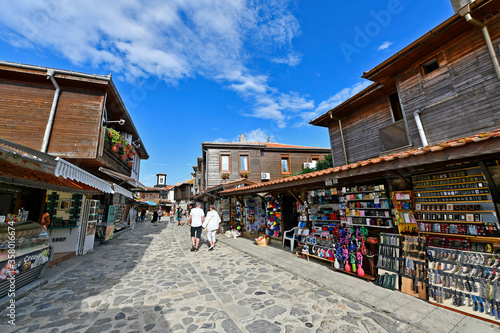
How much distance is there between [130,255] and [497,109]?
13.2 metres

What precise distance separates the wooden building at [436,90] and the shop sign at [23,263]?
38.1 ft

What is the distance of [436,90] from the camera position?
6715 mm

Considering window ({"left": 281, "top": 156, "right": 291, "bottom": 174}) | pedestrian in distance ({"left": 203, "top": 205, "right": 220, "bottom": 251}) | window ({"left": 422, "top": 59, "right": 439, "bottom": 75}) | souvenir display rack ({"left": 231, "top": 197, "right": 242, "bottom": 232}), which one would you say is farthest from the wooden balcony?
window ({"left": 281, "top": 156, "right": 291, "bottom": 174})

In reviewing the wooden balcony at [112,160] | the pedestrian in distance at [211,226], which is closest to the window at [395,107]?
the pedestrian in distance at [211,226]

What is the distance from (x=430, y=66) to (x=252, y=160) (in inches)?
588

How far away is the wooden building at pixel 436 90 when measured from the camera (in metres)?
5.61

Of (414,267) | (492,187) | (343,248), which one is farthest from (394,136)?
(414,267)

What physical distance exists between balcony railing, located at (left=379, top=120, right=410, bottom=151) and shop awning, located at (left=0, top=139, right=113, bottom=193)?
10470mm

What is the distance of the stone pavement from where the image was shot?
10.7ft

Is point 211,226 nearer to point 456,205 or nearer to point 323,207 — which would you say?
point 323,207

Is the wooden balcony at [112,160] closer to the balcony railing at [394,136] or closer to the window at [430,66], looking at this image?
the balcony railing at [394,136]

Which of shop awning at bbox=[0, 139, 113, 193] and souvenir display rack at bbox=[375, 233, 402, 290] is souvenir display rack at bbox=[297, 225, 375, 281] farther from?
shop awning at bbox=[0, 139, 113, 193]

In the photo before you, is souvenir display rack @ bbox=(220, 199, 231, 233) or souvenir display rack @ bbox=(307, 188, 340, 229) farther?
souvenir display rack @ bbox=(220, 199, 231, 233)

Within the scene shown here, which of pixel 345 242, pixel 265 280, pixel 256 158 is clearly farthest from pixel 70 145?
pixel 256 158
